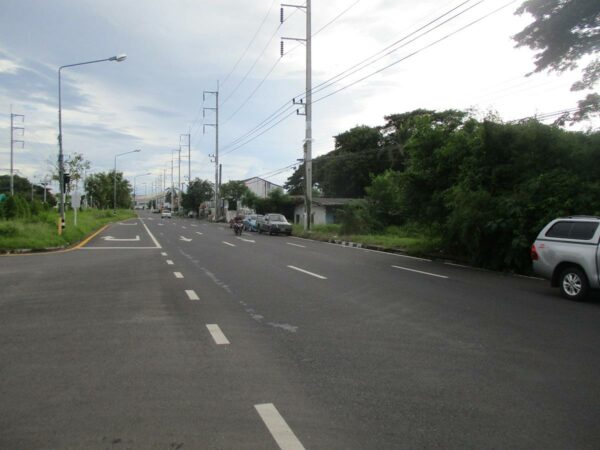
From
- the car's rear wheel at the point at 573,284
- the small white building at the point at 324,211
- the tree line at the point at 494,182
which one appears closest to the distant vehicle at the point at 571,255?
the car's rear wheel at the point at 573,284

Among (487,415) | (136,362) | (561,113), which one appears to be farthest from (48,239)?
(487,415)

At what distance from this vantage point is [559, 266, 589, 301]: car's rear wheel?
9.57 meters

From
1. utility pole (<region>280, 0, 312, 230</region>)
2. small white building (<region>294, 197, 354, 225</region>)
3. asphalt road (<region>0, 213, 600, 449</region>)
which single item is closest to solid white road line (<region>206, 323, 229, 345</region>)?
asphalt road (<region>0, 213, 600, 449</region>)

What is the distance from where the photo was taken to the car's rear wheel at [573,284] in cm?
957

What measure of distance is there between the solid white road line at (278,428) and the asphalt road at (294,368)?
0.05 feet

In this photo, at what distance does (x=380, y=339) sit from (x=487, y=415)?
8.06 feet

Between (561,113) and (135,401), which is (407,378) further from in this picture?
(561,113)

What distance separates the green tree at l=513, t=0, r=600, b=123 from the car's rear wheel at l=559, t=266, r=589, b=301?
25.4 ft

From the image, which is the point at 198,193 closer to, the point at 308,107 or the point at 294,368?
the point at 308,107

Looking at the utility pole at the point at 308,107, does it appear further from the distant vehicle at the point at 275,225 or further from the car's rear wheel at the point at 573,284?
the car's rear wheel at the point at 573,284

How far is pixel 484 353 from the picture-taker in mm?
5996

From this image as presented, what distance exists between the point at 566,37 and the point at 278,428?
16050 millimetres

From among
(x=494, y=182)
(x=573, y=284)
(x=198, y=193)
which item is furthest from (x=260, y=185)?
(x=573, y=284)

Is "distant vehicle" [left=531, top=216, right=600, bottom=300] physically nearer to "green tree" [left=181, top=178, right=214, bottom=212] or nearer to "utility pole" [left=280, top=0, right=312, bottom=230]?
"utility pole" [left=280, top=0, right=312, bottom=230]
